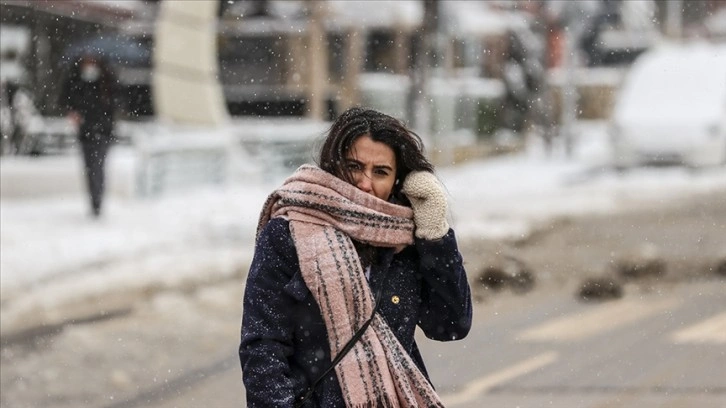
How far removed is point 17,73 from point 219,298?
10.6m

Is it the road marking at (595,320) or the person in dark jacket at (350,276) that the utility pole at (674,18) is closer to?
the road marking at (595,320)

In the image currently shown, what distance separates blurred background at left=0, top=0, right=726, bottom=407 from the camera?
7480 millimetres

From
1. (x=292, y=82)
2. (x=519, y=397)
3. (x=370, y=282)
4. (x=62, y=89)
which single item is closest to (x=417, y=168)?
(x=370, y=282)

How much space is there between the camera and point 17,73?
19250mm

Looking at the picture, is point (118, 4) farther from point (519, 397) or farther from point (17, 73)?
point (519, 397)

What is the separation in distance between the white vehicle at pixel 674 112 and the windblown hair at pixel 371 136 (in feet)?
54.1

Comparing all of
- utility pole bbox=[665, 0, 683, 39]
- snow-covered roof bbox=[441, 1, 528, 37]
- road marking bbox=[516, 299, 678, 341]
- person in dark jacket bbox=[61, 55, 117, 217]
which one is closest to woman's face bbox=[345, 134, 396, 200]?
road marking bbox=[516, 299, 678, 341]

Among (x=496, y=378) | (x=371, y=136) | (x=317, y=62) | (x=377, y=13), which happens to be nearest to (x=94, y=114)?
(x=317, y=62)

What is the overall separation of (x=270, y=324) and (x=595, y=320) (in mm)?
6433

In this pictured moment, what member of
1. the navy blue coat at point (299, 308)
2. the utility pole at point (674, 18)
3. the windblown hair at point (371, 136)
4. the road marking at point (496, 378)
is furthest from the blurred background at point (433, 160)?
the navy blue coat at point (299, 308)

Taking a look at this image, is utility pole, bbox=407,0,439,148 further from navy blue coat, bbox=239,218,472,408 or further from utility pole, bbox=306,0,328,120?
navy blue coat, bbox=239,218,472,408

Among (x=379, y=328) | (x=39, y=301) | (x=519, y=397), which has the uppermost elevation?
(x=379, y=328)

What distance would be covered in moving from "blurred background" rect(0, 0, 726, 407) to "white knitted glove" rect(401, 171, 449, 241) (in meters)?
0.52

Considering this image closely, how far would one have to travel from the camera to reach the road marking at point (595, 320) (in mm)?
8227
